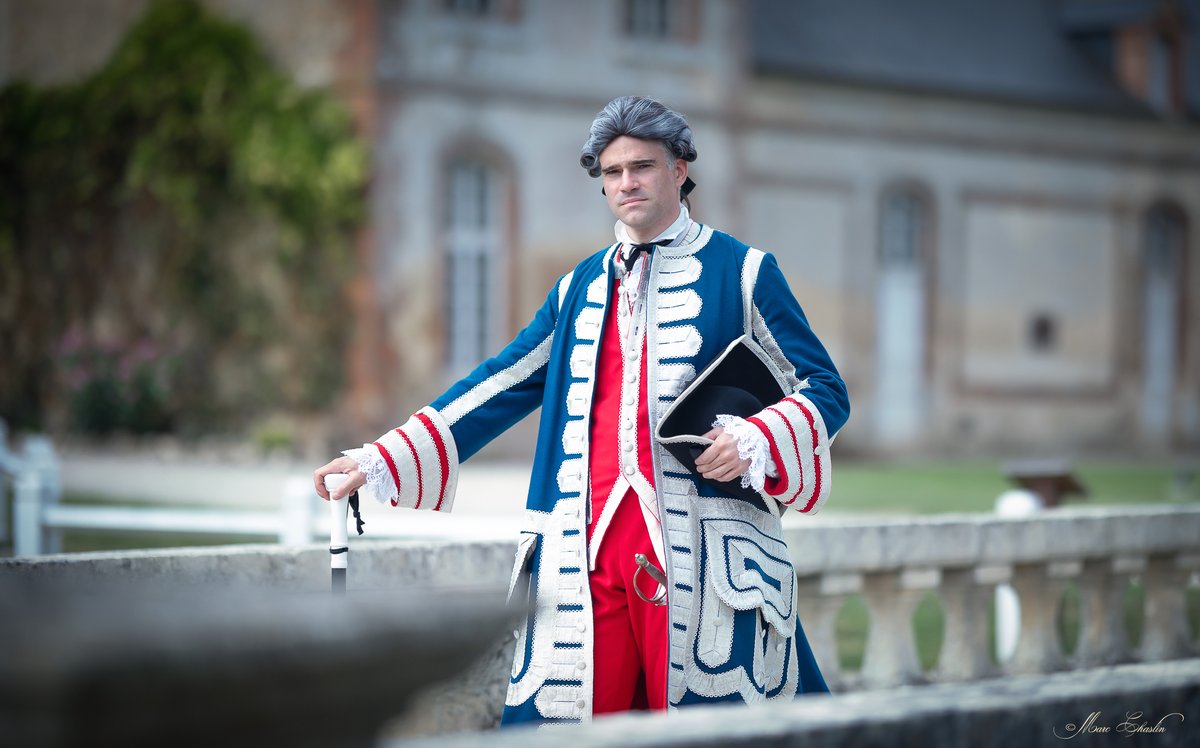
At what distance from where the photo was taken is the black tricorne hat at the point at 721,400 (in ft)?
10.5

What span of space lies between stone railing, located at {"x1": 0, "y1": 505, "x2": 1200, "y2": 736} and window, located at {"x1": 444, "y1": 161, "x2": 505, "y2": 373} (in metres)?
13.9

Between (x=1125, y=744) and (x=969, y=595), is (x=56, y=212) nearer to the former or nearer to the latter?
(x=969, y=595)

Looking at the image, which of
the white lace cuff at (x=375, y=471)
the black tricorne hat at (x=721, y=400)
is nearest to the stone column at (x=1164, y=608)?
the black tricorne hat at (x=721, y=400)

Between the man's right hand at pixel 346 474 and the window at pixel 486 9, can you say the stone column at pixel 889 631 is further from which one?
the window at pixel 486 9

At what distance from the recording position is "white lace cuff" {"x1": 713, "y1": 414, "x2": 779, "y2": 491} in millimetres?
3117

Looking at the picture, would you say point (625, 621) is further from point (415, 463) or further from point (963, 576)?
point (963, 576)

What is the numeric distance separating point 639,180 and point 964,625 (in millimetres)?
2355

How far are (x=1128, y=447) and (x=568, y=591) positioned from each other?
74.3 ft

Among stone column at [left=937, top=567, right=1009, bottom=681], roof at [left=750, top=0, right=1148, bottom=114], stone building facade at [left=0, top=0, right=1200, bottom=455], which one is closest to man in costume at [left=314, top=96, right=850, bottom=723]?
stone column at [left=937, top=567, right=1009, bottom=681]

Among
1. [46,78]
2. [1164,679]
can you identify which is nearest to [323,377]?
[46,78]

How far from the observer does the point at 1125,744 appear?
6.68 ft

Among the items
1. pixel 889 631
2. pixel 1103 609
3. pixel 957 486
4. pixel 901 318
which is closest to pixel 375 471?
pixel 889 631

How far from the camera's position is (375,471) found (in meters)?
3.32

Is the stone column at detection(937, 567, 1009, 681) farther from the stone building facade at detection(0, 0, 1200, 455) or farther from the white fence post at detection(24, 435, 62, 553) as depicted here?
the stone building facade at detection(0, 0, 1200, 455)
